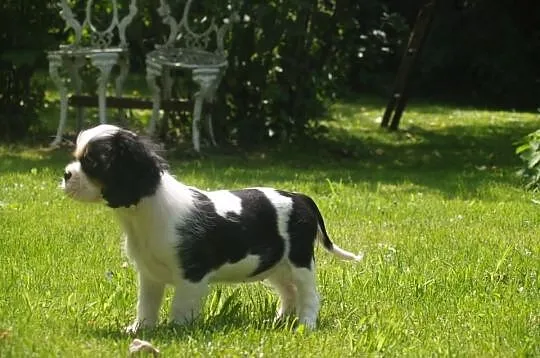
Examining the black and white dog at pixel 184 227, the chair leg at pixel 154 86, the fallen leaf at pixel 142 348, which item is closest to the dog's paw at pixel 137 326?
the black and white dog at pixel 184 227

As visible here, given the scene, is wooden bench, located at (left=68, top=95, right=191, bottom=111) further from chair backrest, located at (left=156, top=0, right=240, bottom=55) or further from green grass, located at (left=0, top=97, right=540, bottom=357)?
green grass, located at (left=0, top=97, right=540, bottom=357)

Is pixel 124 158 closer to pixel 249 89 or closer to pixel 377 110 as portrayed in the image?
pixel 249 89

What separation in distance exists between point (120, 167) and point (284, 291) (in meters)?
1.11

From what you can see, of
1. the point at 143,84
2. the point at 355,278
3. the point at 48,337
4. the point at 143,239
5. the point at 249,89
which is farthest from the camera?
the point at 143,84

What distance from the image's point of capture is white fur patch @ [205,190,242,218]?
4.39 m

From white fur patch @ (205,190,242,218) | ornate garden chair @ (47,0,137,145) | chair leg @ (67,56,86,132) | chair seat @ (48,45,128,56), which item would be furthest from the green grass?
chair seat @ (48,45,128,56)

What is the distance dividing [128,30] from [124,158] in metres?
8.47

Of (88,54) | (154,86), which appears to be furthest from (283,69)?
(88,54)

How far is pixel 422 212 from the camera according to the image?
25.6ft

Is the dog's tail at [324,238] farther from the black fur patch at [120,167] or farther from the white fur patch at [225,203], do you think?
the black fur patch at [120,167]

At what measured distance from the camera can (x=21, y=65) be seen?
38.8 feet

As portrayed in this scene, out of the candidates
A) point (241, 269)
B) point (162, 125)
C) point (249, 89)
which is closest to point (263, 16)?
point (249, 89)

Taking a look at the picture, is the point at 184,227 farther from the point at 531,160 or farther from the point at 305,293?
the point at 531,160

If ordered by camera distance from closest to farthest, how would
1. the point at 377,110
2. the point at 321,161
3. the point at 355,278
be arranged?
the point at 355,278 < the point at 321,161 < the point at 377,110
